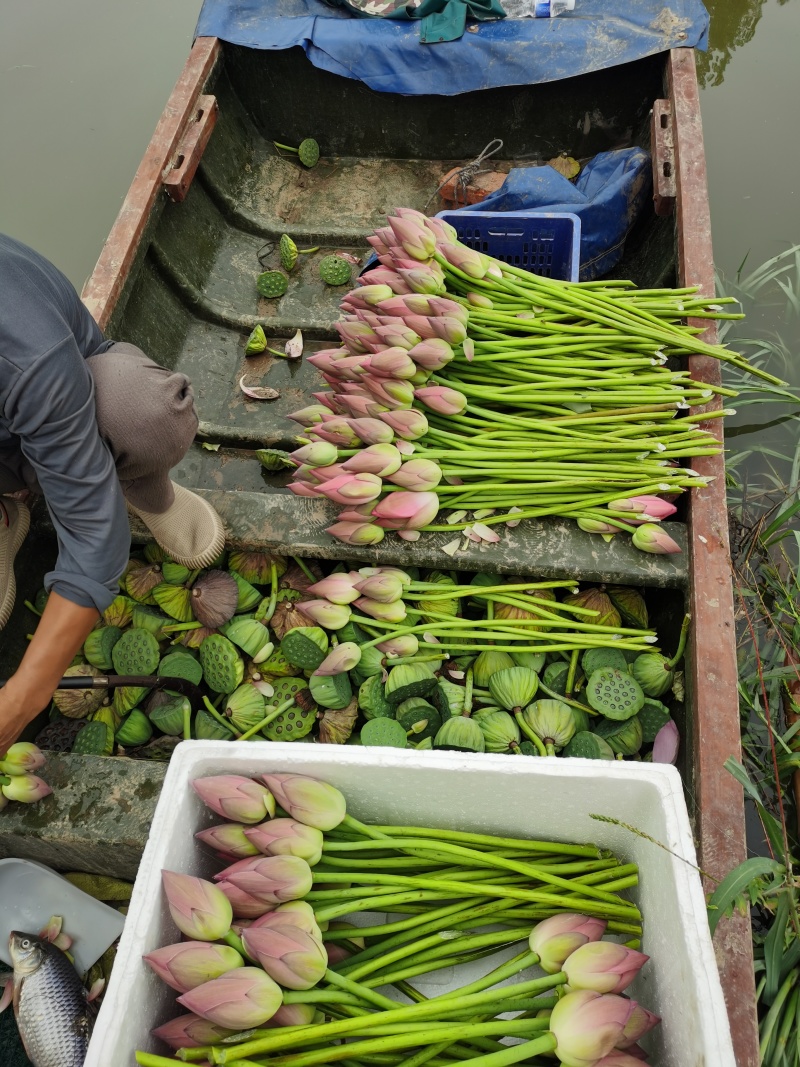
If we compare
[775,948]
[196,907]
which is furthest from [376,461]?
[775,948]

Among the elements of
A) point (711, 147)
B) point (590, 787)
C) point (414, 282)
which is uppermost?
point (711, 147)

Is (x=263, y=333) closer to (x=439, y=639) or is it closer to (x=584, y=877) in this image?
(x=439, y=639)

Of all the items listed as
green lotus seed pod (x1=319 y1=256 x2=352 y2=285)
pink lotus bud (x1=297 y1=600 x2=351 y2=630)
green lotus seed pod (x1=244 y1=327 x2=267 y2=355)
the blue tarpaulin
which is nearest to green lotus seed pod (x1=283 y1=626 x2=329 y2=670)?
pink lotus bud (x1=297 y1=600 x2=351 y2=630)

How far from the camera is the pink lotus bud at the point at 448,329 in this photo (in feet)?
5.47

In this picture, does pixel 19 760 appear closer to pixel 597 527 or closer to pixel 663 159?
pixel 597 527

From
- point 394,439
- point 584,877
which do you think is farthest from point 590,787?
point 394,439

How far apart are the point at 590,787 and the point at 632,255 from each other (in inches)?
86.1

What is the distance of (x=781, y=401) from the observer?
259 cm

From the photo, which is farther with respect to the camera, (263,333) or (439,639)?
(263,333)

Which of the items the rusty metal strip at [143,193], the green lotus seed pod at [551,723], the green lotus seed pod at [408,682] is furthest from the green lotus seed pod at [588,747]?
the rusty metal strip at [143,193]

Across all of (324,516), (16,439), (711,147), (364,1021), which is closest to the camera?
(364,1021)

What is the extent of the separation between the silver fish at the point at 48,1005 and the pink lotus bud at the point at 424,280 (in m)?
1.69

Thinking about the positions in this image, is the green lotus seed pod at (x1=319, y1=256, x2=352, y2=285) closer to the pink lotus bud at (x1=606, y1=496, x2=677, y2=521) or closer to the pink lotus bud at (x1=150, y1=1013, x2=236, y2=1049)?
the pink lotus bud at (x1=606, y1=496, x2=677, y2=521)

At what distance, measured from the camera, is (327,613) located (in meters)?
1.63
